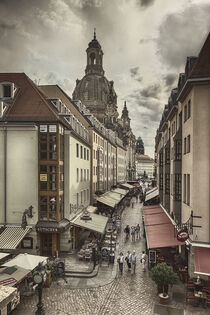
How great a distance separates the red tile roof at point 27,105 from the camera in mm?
24234

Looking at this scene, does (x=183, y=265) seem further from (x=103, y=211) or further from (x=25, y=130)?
(x=103, y=211)

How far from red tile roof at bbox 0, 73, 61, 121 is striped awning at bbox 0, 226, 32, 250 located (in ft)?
32.5

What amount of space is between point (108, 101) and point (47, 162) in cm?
6322

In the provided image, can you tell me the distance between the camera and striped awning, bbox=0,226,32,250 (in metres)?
21.3

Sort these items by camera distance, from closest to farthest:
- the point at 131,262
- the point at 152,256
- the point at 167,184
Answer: the point at 152,256 → the point at 131,262 → the point at 167,184

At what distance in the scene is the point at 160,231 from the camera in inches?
925

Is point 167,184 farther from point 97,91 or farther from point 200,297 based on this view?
point 97,91

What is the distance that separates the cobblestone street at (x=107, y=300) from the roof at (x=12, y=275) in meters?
1.68

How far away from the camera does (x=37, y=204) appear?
78.7 feet

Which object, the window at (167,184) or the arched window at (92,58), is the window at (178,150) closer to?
the window at (167,184)

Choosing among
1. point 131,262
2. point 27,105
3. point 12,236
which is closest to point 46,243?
point 12,236

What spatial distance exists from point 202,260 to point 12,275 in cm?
1146

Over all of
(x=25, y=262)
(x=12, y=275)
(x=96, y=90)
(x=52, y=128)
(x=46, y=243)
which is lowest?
(x=46, y=243)

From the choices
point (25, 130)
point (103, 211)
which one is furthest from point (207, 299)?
point (103, 211)
